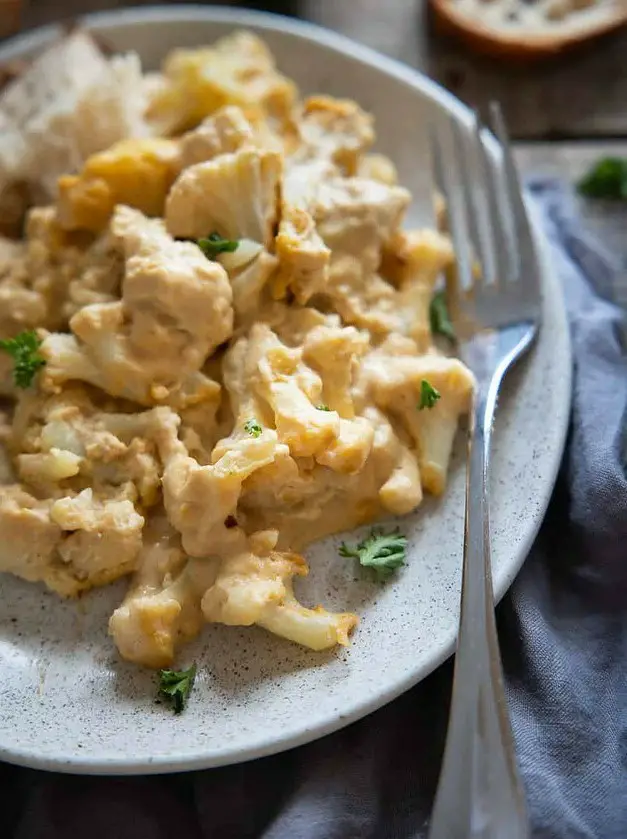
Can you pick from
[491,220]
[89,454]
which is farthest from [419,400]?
[89,454]

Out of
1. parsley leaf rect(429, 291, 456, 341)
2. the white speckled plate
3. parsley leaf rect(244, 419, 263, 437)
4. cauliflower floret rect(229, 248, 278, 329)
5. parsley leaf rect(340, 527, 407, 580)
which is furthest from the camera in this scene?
parsley leaf rect(429, 291, 456, 341)

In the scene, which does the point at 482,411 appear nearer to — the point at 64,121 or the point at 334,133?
the point at 334,133

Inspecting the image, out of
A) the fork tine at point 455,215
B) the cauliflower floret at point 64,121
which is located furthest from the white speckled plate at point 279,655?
the cauliflower floret at point 64,121

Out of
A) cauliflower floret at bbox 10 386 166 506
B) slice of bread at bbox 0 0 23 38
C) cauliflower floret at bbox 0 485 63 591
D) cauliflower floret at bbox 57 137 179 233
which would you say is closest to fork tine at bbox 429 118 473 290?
cauliflower floret at bbox 57 137 179 233

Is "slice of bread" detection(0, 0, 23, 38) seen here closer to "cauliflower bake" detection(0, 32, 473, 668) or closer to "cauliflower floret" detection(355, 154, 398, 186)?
"cauliflower bake" detection(0, 32, 473, 668)

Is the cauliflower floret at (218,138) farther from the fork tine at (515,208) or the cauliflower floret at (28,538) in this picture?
the cauliflower floret at (28,538)
